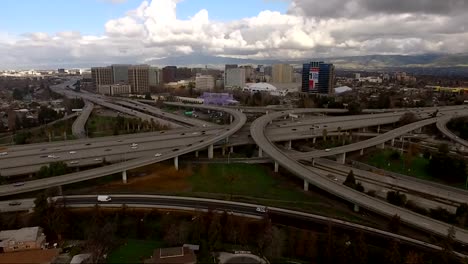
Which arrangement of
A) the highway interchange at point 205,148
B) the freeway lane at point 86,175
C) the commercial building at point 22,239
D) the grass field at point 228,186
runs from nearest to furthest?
the commercial building at point 22,239
the highway interchange at point 205,148
the freeway lane at point 86,175
the grass field at point 228,186

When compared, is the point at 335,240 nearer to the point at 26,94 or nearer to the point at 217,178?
the point at 217,178

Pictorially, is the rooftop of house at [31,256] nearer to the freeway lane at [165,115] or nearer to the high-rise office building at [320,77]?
the freeway lane at [165,115]

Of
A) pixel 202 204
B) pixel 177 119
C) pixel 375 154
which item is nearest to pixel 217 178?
pixel 202 204

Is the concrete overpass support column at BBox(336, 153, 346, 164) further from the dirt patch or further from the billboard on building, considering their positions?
the billboard on building

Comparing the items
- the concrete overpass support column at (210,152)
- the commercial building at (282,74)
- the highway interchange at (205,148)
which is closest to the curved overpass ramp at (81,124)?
the highway interchange at (205,148)

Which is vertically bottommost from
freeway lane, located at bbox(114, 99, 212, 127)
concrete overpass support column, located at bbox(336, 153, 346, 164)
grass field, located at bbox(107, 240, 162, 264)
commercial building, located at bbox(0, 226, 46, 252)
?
grass field, located at bbox(107, 240, 162, 264)

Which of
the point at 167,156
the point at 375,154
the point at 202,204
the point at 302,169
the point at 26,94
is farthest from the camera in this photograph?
the point at 26,94

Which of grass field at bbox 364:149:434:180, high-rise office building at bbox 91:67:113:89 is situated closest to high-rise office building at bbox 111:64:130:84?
high-rise office building at bbox 91:67:113:89
